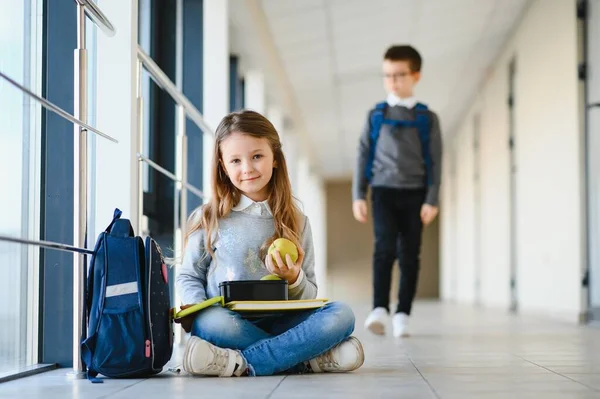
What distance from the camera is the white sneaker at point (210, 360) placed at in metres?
1.82

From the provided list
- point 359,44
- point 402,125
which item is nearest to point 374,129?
point 402,125

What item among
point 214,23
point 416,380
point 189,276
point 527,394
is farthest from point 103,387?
point 214,23

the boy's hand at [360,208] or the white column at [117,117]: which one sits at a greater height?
the white column at [117,117]

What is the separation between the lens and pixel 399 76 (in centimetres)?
348

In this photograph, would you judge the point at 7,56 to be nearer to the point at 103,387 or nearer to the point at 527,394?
the point at 103,387

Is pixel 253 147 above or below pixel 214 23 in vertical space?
below

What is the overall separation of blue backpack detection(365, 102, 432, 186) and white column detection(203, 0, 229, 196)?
2.83 ft

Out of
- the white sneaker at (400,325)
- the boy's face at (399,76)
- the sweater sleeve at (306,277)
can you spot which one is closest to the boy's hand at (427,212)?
the white sneaker at (400,325)

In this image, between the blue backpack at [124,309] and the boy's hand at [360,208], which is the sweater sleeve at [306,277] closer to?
the blue backpack at [124,309]

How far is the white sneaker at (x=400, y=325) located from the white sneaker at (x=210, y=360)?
1531mm

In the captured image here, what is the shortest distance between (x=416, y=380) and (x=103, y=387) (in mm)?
593

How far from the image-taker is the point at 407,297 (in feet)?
11.2

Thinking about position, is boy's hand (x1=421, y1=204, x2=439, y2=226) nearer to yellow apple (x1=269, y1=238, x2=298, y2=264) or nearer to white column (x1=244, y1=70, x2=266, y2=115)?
yellow apple (x1=269, y1=238, x2=298, y2=264)

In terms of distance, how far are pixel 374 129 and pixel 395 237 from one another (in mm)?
424
